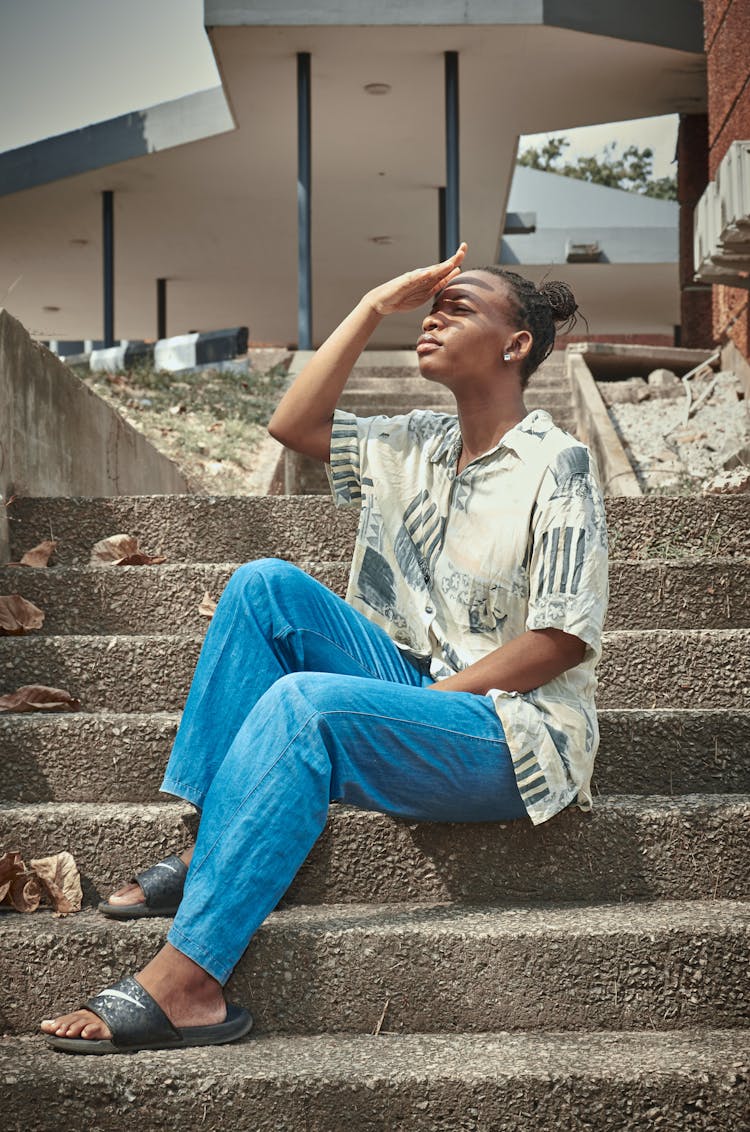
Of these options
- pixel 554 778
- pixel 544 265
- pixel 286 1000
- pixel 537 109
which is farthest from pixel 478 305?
pixel 544 265

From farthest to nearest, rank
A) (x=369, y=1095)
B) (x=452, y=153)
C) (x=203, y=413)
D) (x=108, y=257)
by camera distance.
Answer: (x=108, y=257) → (x=452, y=153) → (x=203, y=413) → (x=369, y=1095)

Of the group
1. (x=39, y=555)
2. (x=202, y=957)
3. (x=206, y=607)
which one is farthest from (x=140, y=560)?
(x=202, y=957)

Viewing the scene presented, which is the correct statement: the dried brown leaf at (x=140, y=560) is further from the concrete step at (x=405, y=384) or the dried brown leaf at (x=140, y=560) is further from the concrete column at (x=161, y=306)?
the concrete column at (x=161, y=306)

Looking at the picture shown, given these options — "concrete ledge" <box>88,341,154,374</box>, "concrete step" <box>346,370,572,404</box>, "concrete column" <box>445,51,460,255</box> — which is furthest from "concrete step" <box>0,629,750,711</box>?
"concrete column" <box>445,51,460,255</box>

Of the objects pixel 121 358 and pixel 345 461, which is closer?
pixel 345 461

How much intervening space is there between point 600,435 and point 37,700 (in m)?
3.66

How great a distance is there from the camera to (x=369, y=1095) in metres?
1.77

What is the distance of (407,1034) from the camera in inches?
79.5

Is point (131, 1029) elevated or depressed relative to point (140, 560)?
depressed

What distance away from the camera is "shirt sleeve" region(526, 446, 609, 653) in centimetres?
215

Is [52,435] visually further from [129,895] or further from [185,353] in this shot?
[185,353]

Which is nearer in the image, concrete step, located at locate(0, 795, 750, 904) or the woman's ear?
concrete step, located at locate(0, 795, 750, 904)

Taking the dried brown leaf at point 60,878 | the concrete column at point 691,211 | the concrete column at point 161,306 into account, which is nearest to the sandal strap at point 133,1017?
the dried brown leaf at point 60,878

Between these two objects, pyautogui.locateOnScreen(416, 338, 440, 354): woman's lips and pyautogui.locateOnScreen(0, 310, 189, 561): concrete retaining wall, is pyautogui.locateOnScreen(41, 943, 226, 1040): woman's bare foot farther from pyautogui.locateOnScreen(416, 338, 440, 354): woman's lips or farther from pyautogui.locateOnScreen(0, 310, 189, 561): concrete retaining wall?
pyautogui.locateOnScreen(0, 310, 189, 561): concrete retaining wall
